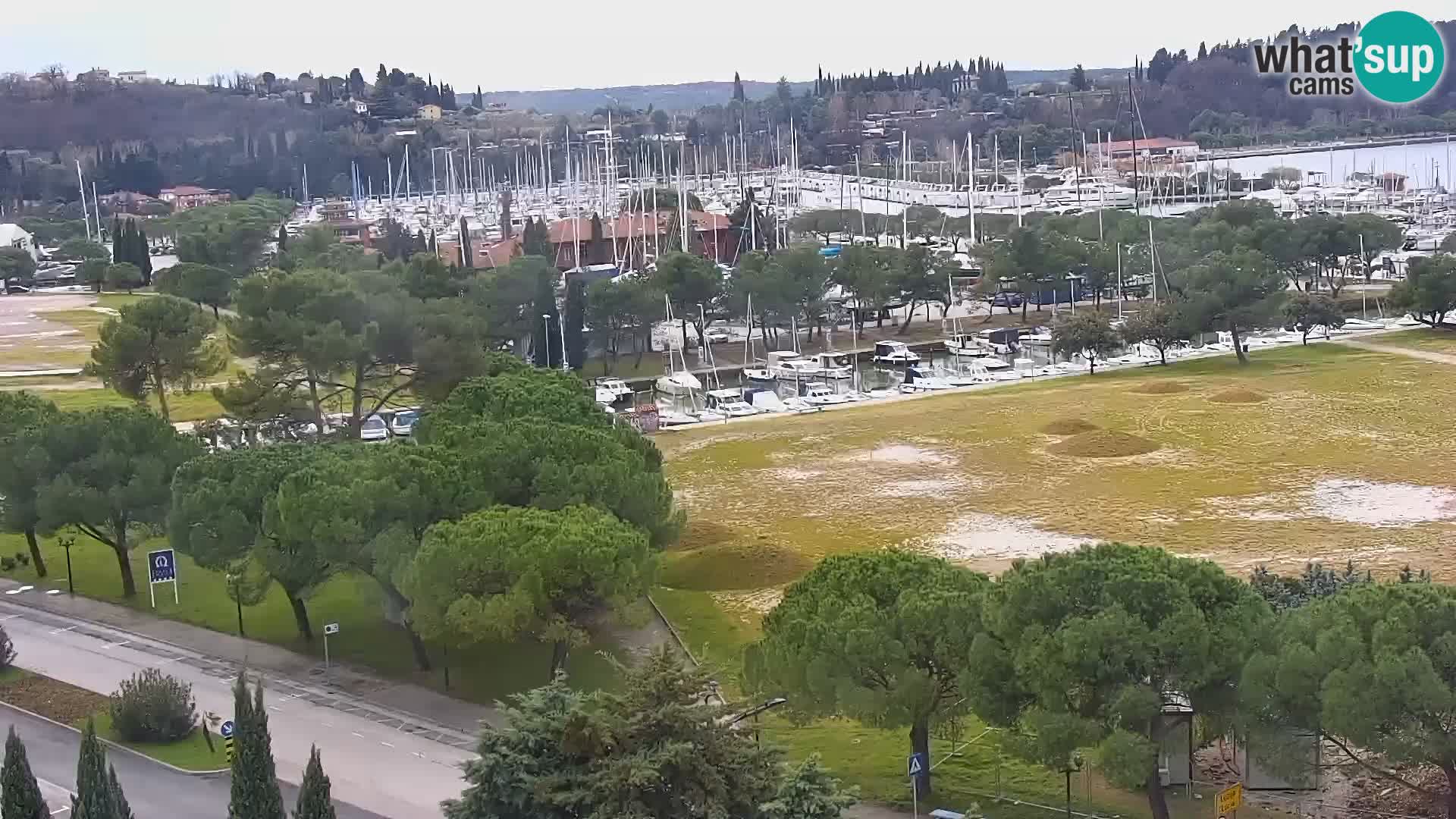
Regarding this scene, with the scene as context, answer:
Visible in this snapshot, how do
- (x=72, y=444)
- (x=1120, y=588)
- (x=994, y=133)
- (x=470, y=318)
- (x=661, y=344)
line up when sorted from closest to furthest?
1. (x=1120, y=588)
2. (x=72, y=444)
3. (x=470, y=318)
4. (x=661, y=344)
5. (x=994, y=133)

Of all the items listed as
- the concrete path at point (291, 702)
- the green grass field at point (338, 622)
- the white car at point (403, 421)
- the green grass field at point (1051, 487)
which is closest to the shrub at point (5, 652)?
the concrete path at point (291, 702)

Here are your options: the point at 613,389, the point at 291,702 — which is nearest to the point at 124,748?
the point at 291,702

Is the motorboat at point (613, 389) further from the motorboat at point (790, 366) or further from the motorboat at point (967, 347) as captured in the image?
the motorboat at point (967, 347)

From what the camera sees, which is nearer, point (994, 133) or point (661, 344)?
point (661, 344)

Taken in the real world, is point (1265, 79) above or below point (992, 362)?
above

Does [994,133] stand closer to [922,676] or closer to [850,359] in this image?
[850,359]

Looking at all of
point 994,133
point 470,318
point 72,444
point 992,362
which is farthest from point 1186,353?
point 994,133

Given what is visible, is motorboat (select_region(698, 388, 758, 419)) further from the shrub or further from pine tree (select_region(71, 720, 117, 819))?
pine tree (select_region(71, 720, 117, 819))
